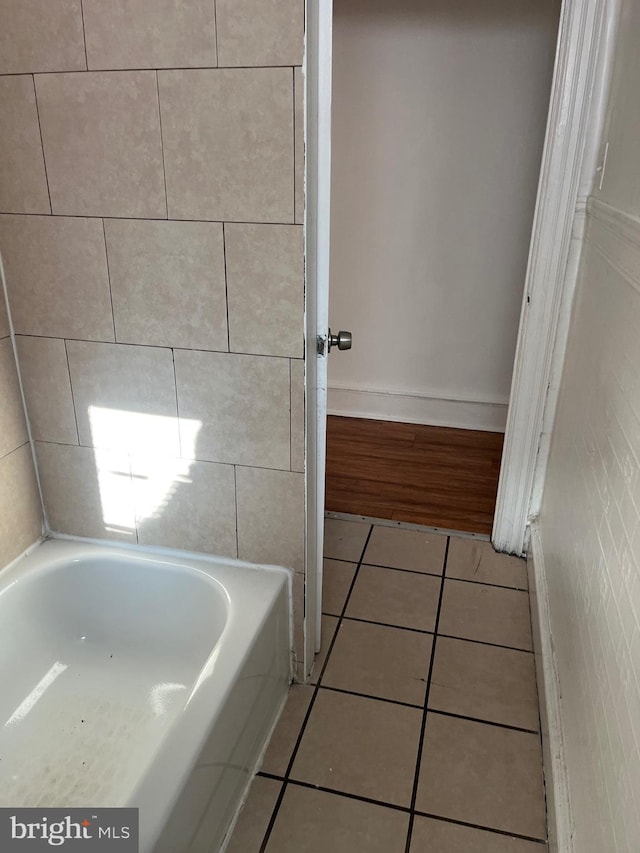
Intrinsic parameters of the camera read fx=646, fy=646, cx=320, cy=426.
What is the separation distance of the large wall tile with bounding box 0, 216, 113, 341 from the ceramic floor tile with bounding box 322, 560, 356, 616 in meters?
1.09

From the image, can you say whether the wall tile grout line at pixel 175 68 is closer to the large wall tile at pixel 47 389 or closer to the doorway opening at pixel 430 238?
the large wall tile at pixel 47 389

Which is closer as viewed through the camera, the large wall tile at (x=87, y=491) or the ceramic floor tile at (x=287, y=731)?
the ceramic floor tile at (x=287, y=731)

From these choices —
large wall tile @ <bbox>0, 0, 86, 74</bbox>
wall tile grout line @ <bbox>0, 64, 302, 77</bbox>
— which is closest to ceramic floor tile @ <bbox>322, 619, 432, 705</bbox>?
wall tile grout line @ <bbox>0, 64, 302, 77</bbox>

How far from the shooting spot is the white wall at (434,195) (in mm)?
2801

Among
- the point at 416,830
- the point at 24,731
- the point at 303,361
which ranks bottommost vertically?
the point at 416,830

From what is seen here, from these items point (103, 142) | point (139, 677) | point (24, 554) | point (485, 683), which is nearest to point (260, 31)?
point (103, 142)

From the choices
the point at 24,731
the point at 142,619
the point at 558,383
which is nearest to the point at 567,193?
the point at 558,383

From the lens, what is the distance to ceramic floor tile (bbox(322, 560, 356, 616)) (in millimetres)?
2062

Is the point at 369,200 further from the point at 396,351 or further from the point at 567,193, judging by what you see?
the point at 567,193

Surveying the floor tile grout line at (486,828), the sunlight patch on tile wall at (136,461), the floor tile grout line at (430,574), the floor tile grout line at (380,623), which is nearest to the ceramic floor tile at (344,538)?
the floor tile grout line at (430,574)

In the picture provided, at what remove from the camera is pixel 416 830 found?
54.7 inches

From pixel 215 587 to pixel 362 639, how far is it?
572 millimetres

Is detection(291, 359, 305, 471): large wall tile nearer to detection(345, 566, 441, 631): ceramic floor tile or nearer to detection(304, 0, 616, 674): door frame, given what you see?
detection(304, 0, 616, 674): door frame

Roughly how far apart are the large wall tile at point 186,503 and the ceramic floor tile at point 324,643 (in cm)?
44
